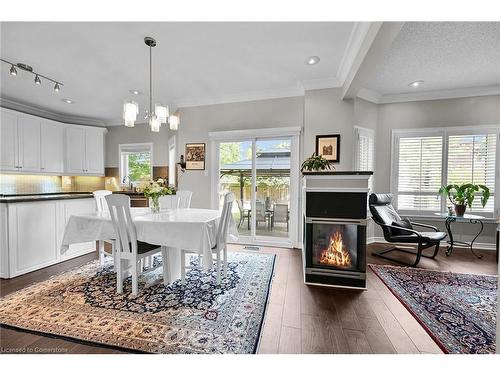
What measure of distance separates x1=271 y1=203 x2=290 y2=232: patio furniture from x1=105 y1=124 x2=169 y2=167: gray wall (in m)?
2.99

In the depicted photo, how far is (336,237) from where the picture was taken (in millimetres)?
2488

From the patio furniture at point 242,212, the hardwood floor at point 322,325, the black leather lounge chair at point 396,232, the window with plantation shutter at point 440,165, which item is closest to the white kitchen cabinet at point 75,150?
the hardwood floor at point 322,325

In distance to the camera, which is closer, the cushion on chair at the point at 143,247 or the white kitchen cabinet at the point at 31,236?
the cushion on chair at the point at 143,247

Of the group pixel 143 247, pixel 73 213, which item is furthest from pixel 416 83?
pixel 73 213

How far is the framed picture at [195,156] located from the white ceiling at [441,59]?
309 cm

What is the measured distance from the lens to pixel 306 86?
3654 mm

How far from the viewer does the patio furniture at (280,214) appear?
4.04 meters

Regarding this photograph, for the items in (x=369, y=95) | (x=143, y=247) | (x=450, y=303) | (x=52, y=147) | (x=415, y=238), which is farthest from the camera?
(x=52, y=147)

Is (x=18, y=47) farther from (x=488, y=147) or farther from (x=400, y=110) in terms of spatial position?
(x=488, y=147)

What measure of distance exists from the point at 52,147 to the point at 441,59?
24.1 ft

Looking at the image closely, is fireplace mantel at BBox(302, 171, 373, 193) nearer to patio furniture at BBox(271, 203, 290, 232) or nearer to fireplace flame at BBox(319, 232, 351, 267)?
fireplace flame at BBox(319, 232, 351, 267)

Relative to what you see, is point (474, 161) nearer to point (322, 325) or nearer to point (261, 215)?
point (261, 215)

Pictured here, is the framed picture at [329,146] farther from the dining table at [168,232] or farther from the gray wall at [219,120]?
the dining table at [168,232]
